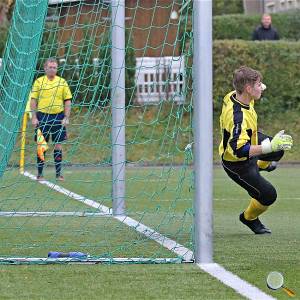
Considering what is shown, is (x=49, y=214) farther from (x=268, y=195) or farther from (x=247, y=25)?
(x=247, y=25)

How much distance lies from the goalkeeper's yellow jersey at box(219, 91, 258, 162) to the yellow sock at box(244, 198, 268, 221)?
568 millimetres

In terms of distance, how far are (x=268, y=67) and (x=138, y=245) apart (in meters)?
14.5

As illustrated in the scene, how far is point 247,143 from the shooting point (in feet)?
27.9

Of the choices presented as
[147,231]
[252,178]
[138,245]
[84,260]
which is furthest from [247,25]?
[84,260]

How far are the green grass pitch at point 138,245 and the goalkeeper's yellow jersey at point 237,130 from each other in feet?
1.42

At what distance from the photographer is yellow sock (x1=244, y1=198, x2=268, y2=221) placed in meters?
9.34

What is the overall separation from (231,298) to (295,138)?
15.9 metres

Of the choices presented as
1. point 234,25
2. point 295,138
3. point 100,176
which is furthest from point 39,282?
point 234,25

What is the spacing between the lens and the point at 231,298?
618cm

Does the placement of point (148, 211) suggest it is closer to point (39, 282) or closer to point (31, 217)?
point (31, 217)

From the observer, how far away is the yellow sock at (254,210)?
9.34m

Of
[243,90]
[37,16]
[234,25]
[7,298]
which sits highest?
[234,25]

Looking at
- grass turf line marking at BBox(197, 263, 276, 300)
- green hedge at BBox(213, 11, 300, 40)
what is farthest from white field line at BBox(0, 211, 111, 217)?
green hedge at BBox(213, 11, 300, 40)

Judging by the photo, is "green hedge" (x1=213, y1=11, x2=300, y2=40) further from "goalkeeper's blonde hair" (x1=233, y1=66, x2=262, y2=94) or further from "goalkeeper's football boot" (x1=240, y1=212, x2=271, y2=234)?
"goalkeeper's blonde hair" (x1=233, y1=66, x2=262, y2=94)
